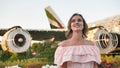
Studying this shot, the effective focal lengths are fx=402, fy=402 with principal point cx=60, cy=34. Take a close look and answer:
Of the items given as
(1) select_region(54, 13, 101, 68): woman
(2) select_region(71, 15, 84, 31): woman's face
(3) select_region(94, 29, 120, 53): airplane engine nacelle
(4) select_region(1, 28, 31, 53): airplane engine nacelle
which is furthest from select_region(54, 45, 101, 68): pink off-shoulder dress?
(3) select_region(94, 29, 120, 53): airplane engine nacelle

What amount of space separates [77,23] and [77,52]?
12.9 inches

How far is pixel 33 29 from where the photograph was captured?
26.2m

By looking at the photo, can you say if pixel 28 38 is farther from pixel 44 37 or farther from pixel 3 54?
pixel 44 37

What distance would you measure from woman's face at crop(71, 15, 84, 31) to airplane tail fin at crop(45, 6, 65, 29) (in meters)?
34.5

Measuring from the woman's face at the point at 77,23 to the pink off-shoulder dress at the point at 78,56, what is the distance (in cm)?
21

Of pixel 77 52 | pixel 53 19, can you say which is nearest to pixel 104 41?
pixel 53 19

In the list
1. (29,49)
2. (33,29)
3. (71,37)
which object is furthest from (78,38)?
(33,29)

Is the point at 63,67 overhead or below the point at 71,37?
below

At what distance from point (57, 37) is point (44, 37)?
1129mm

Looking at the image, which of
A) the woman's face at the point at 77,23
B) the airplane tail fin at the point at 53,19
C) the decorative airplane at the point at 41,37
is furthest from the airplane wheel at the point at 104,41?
the woman's face at the point at 77,23

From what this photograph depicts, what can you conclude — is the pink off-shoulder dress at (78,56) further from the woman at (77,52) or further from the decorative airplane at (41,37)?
the decorative airplane at (41,37)

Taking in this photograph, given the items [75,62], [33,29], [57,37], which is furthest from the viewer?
[57,37]

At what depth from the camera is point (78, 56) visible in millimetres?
4004

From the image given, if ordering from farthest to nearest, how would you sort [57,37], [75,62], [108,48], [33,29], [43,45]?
[57,37], [33,29], [108,48], [43,45], [75,62]
